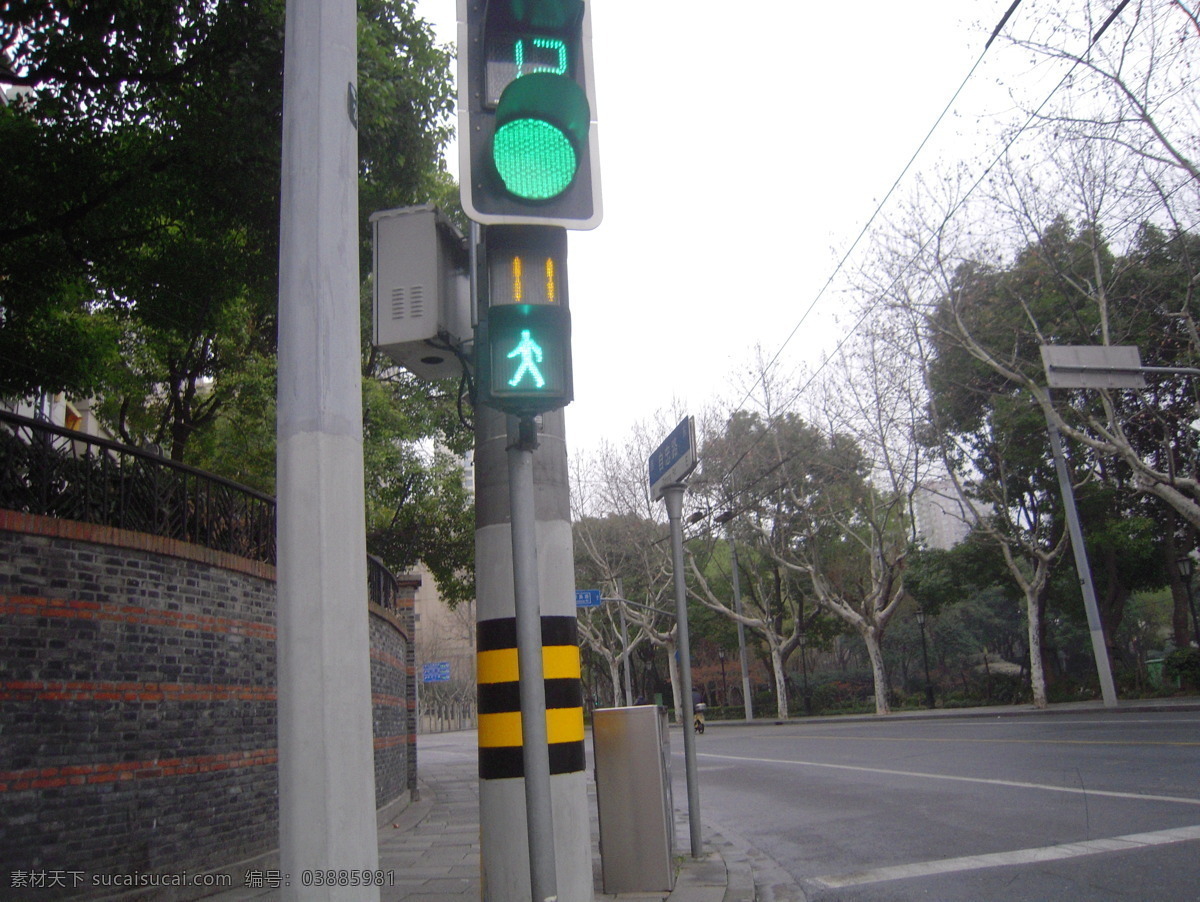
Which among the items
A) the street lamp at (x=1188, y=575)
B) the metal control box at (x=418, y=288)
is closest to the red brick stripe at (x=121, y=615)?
the metal control box at (x=418, y=288)

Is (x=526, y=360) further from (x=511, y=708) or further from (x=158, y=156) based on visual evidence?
(x=158, y=156)

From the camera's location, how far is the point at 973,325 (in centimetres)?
2388

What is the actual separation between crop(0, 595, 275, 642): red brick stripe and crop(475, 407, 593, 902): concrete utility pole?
351cm

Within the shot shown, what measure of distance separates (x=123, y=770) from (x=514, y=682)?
3.98 meters

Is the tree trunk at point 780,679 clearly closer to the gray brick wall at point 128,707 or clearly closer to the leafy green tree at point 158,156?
the leafy green tree at point 158,156

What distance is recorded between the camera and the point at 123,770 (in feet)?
20.8

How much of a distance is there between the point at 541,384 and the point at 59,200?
8.03 meters

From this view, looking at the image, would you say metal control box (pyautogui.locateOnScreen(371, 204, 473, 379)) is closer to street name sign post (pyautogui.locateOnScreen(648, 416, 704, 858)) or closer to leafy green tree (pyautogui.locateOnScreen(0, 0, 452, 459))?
street name sign post (pyautogui.locateOnScreen(648, 416, 704, 858))

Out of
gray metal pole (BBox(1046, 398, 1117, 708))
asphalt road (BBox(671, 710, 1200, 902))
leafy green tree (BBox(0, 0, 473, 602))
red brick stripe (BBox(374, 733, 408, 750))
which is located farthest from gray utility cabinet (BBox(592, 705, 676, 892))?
gray metal pole (BBox(1046, 398, 1117, 708))

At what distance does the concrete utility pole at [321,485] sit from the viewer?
2.16 metres

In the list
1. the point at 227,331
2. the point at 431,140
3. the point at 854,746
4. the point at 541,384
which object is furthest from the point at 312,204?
the point at 854,746

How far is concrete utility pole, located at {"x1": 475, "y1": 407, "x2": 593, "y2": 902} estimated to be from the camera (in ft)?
12.7

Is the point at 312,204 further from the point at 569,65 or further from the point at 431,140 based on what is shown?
the point at 431,140

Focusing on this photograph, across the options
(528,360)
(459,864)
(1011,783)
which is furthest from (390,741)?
(528,360)
